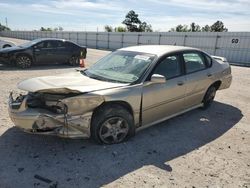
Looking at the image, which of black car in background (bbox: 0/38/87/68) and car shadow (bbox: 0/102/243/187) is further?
black car in background (bbox: 0/38/87/68)

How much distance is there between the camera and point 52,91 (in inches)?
150

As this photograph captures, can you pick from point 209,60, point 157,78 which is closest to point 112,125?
point 157,78

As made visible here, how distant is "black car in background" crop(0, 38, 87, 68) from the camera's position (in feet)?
38.7

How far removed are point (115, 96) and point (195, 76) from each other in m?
2.21

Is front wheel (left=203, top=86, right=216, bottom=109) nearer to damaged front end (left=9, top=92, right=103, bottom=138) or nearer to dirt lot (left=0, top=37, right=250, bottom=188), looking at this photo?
dirt lot (left=0, top=37, right=250, bottom=188)

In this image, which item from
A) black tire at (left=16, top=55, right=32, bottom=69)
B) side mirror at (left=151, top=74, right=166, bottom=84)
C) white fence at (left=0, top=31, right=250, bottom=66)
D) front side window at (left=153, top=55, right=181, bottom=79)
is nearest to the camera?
side mirror at (left=151, top=74, right=166, bottom=84)

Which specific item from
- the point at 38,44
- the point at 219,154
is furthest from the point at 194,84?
the point at 38,44

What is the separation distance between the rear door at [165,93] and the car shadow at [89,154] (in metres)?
0.39

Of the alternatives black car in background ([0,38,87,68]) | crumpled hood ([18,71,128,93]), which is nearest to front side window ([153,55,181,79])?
crumpled hood ([18,71,128,93])

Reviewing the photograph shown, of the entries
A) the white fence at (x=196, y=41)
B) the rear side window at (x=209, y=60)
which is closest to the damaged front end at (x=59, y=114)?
the rear side window at (x=209, y=60)

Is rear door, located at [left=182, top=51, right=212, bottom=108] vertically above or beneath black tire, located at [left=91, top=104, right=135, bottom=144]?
above

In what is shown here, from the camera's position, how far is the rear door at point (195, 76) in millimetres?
→ 5270

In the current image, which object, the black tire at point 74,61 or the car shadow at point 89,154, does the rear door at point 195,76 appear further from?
the black tire at point 74,61

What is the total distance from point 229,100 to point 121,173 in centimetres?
487
